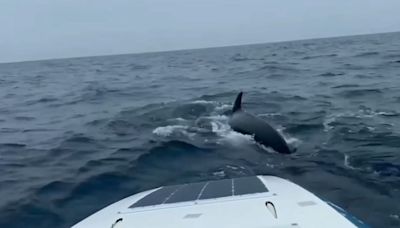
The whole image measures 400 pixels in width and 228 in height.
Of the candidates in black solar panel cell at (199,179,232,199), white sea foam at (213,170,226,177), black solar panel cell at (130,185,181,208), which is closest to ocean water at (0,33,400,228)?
white sea foam at (213,170,226,177)

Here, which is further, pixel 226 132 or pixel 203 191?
pixel 226 132

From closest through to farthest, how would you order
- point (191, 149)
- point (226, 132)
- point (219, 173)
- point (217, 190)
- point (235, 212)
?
point (235, 212) < point (217, 190) < point (219, 173) < point (191, 149) < point (226, 132)

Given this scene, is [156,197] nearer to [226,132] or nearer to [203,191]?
[203,191]

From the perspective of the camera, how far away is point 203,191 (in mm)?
6648

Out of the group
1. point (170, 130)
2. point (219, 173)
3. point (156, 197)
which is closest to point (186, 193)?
point (156, 197)

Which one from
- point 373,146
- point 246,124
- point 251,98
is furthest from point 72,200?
point 251,98

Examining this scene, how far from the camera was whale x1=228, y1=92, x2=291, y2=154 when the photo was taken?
13.1 m

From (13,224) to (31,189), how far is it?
2102 mm

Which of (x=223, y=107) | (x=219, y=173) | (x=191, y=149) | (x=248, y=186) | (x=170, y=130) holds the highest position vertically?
(x=223, y=107)

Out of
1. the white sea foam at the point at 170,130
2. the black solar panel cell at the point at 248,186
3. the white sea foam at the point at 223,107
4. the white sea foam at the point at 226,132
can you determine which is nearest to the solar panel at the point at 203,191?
the black solar panel cell at the point at 248,186

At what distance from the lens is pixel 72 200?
10.4 metres

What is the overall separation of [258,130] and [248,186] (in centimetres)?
782

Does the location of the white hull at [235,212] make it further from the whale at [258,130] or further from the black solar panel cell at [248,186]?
the whale at [258,130]

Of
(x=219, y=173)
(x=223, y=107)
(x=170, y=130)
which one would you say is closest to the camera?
(x=219, y=173)
